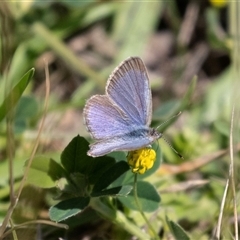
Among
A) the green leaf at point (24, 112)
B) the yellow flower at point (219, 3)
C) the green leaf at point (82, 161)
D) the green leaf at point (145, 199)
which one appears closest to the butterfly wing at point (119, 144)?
the green leaf at point (82, 161)

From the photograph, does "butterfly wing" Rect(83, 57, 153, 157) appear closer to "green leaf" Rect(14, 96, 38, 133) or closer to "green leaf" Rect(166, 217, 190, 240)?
"green leaf" Rect(166, 217, 190, 240)

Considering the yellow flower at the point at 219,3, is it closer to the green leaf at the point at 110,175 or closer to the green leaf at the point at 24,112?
the green leaf at the point at 24,112

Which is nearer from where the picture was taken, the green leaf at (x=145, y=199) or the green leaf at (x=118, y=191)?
the green leaf at (x=118, y=191)

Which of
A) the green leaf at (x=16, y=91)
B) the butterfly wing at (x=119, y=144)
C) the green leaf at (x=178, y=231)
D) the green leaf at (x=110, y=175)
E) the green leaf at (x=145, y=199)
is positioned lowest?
the green leaf at (x=178, y=231)

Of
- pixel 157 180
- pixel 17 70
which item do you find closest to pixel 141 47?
pixel 17 70

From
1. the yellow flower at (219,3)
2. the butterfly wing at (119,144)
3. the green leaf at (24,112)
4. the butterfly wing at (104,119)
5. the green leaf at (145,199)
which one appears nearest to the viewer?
the butterfly wing at (119,144)

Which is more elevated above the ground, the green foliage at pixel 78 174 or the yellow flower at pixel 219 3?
the yellow flower at pixel 219 3

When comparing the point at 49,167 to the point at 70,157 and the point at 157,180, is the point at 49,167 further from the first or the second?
the point at 157,180

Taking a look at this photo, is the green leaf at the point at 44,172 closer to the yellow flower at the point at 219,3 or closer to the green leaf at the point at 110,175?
the green leaf at the point at 110,175

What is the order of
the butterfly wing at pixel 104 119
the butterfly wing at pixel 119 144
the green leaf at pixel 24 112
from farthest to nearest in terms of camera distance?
the green leaf at pixel 24 112 < the butterfly wing at pixel 104 119 < the butterfly wing at pixel 119 144
